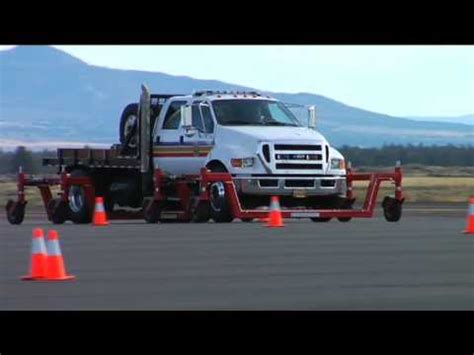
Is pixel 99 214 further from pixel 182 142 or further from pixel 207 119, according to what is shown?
pixel 207 119

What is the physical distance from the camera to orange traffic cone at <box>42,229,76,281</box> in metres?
17.1

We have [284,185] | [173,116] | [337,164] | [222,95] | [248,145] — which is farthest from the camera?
[173,116]

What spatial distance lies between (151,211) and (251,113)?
9.88ft

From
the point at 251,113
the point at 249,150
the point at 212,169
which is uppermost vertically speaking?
the point at 251,113

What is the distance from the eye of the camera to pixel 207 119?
30.8 metres

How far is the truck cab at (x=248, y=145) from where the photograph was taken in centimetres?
2952

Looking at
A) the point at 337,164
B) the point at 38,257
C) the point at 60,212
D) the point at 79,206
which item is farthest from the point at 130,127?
the point at 38,257

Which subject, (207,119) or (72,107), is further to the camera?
(72,107)

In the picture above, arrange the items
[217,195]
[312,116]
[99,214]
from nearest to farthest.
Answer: [217,195] → [99,214] → [312,116]

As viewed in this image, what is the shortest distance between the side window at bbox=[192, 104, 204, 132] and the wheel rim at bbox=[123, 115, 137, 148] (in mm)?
1903

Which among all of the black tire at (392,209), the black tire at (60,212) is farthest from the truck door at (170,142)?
the black tire at (392,209)

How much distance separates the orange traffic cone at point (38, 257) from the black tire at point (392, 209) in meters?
14.8

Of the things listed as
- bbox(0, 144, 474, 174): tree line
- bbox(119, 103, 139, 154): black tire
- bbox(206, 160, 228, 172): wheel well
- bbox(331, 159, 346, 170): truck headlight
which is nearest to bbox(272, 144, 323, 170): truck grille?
bbox(331, 159, 346, 170): truck headlight

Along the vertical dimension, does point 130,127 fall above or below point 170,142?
above
